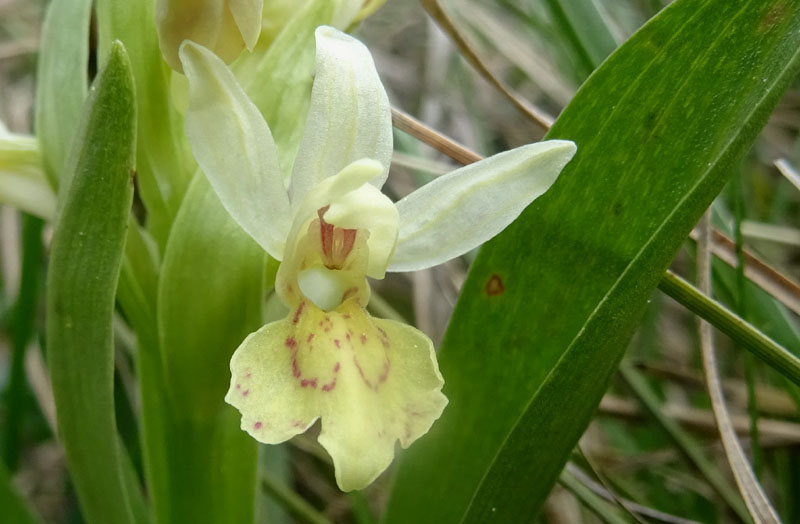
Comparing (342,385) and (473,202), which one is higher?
(473,202)

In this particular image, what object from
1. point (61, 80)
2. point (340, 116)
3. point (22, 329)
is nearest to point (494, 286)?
point (340, 116)

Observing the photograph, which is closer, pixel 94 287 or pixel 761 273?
pixel 94 287

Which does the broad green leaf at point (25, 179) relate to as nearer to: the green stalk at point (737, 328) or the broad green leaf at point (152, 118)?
the broad green leaf at point (152, 118)

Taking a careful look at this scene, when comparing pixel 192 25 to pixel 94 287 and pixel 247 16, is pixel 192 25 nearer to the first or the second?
pixel 247 16

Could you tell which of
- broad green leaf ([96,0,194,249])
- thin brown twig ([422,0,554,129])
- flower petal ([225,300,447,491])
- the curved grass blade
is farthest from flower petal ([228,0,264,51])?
the curved grass blade

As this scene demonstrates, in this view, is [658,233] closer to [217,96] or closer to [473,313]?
[473,313]

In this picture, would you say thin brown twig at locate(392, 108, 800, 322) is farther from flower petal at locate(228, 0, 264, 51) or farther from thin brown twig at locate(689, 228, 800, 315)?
flower petal at locate(228, 0, 264, 51)
